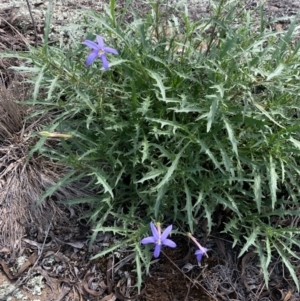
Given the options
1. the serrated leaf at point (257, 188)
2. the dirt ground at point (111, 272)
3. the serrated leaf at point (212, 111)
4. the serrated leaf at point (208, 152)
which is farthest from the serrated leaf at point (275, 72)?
the dirt ground at point (111, 272)

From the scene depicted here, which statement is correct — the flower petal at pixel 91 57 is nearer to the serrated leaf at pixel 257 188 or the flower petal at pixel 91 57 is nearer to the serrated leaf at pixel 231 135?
the serrated leaf at pixel 231 135

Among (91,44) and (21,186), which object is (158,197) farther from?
(21,186)

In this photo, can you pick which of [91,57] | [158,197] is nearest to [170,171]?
[158,197]

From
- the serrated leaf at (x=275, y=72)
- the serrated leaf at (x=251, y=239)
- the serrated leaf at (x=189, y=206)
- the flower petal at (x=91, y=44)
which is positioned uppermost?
the flower petal at (x=91, y=44)

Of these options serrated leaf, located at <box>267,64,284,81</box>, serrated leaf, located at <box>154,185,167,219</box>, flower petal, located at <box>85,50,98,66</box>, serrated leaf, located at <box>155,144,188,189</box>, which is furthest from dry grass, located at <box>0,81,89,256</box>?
serrated leaf, located at <box>267,64,284,81</box>

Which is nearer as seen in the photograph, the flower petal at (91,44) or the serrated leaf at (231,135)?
the flower petal at (91,44)

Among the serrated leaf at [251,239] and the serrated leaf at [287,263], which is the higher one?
the serrated leaf at [251,239]
